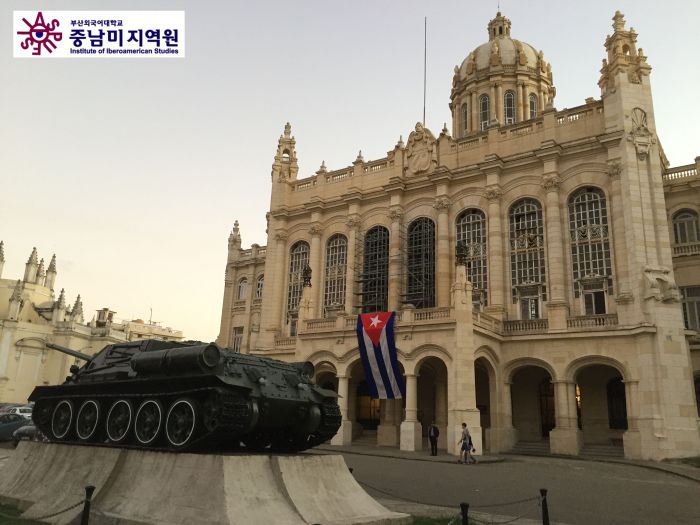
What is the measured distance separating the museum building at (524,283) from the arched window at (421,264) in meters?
0.09

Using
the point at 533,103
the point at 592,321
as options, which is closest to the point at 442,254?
the point at 592,321

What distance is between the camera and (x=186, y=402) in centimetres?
1018

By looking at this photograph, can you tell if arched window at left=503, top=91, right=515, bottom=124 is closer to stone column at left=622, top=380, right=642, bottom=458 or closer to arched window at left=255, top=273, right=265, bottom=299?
arched window at left=255, top=273, right=265, bottom=299

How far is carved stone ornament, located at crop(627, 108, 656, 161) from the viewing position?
27.1 meters

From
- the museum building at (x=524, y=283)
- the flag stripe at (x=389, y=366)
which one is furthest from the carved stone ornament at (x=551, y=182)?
the flag stripe at (x=389, y=366)

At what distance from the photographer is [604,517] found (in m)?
11.1

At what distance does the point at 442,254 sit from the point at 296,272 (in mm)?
10978

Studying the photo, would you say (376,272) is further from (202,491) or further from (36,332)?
(36,332)

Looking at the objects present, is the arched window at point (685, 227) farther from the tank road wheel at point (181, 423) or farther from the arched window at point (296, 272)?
the tank road wheel at point (181, 423)

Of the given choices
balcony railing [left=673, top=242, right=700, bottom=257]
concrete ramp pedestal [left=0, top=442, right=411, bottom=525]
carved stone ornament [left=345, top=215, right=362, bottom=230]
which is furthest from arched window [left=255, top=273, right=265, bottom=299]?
concrete ramp pedestal [left=0, top=442, right=411, bottom=525]

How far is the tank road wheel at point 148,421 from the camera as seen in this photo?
1059 centimetres

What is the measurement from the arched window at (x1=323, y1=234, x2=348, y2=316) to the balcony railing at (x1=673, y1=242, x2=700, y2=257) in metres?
18.2

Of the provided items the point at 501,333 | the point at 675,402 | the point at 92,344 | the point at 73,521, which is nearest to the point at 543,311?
the point at 501,333

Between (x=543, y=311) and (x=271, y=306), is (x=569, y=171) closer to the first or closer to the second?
(x=543, y=311)
